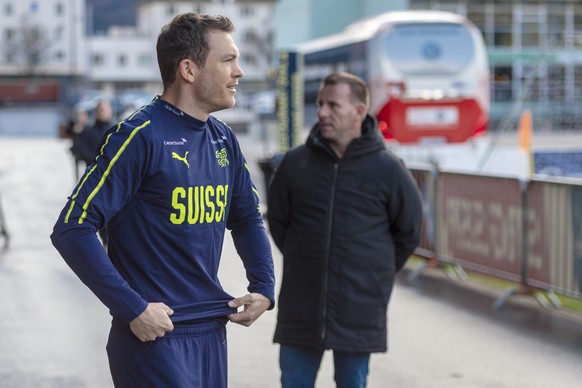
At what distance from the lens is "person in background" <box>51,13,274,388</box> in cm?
356

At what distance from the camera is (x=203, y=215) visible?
12.2 feet

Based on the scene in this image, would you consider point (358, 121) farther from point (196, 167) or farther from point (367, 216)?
point (196, 167)

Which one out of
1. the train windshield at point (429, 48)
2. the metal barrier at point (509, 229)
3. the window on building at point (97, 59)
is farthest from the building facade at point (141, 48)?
the metal barrier at point (509, 229)

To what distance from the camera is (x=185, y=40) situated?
12.1 feet

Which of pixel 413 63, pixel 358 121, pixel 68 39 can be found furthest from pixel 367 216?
pixel 68 39

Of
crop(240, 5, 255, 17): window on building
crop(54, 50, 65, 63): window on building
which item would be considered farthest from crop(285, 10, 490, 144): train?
crop(240, 5, 255, 17): window on building

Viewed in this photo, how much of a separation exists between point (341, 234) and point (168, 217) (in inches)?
77.6

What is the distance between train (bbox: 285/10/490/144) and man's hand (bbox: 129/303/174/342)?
2586 cm

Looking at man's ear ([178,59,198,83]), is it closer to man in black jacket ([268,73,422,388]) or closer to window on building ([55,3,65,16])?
man in black jacket ([268,73,422,388])

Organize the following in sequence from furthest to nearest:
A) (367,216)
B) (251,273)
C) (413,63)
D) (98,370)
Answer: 1. (413,63)
2. (98,370)
3. (367,216)
4. (251,273)

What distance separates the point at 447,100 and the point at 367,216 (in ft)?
81.1

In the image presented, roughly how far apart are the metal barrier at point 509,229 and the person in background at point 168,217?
7108 millimetres

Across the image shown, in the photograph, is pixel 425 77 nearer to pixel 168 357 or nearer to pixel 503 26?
pixel 168 357

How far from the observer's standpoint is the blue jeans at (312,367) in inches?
213
